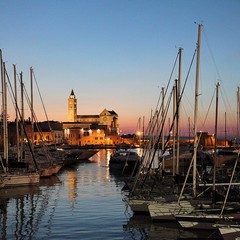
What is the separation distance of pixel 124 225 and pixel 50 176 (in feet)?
90.5

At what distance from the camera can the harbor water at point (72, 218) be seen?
70.0 feet

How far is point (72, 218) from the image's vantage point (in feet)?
82.8

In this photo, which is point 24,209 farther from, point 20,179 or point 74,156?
point 74,156

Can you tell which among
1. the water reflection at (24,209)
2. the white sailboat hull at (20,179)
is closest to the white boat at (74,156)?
the water reflection at (24,209)

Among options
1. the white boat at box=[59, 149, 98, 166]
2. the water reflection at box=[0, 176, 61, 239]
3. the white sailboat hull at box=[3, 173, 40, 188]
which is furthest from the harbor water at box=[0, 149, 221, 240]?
the white boat at box=[59, 149, 98, 166]

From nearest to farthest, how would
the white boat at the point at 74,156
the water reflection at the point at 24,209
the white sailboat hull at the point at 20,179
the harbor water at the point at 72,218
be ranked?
the harbor water at the point at 72,218
the water reflection at the point at 24,209
the white sailboat hull at the point at 20,179
the white boat at the point at 74,156

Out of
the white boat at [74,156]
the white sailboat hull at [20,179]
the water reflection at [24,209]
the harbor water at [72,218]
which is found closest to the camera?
the harbor water at [72,218]

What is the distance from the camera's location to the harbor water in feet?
70.0

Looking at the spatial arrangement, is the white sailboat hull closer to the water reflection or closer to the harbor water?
the water reflection

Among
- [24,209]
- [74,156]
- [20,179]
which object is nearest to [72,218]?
[24,209]

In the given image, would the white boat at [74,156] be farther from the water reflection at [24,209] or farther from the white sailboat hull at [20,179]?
the white sailboat hull at [20,179]

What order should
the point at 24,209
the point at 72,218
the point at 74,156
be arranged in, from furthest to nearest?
the point at 74,156, the point at 24,209, the point at 72,218

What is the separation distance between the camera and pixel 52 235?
21.1m

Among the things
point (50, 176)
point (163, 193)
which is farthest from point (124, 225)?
point (50, 176)
